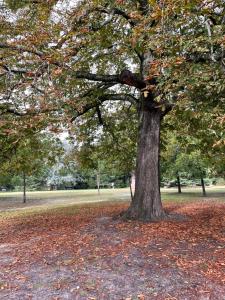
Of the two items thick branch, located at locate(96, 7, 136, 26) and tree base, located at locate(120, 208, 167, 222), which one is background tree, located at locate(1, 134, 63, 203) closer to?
tree base, located at locate(120, 208, 167, 222)

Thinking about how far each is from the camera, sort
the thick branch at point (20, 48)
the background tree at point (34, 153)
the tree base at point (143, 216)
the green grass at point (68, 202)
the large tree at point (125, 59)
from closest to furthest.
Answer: the large tree at point (125, 59) < the thick branch at point (20, 48) < the tree base at point (143, 216) < the background tree at point (34, 153) < the green grass at point (68, 202)

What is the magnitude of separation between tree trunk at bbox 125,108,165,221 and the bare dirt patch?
0.90 m

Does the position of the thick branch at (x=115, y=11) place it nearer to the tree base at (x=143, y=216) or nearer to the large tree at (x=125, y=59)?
the large tree at (x=125, y=59)

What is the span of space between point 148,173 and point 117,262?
15.1ft

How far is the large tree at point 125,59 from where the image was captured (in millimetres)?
5078

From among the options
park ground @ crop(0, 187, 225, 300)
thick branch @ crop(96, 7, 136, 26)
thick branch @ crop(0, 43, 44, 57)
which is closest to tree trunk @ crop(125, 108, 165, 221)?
park ground @ crop(0, 187, 225, 300)

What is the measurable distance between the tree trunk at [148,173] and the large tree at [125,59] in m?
0.03

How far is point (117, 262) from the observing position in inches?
209

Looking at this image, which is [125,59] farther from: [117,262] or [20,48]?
[117,262]

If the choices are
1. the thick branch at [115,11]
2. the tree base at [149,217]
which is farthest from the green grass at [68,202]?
the thick branch at [115,11]

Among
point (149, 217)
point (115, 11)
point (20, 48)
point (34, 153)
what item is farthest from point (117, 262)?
point (34, 153)

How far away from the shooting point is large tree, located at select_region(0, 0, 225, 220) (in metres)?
5.08

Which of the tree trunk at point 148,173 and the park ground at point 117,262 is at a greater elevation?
the tree trunk at point 148,173

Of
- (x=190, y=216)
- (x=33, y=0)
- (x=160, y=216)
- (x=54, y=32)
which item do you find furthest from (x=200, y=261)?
(x=33, y=0)
